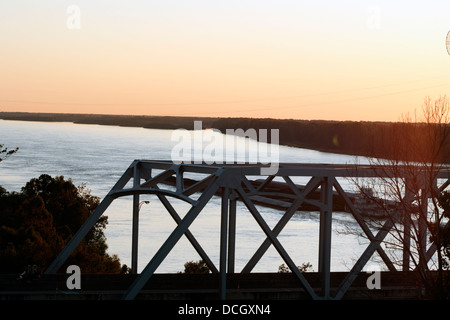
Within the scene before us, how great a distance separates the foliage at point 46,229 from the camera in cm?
3428

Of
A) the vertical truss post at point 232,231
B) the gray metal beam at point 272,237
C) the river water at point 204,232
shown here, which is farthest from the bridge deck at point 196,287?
the river water at point 204,232

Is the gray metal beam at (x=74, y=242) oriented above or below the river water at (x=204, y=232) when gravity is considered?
below

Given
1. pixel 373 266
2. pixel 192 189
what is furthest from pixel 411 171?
pixel 373 266

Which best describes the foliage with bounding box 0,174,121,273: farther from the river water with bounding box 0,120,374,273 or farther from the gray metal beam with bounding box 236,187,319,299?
the gray metal beam with bounding box 236,187,319,299

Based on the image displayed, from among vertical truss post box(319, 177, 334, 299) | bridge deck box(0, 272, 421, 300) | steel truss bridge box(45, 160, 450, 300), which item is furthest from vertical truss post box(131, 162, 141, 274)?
vertical truss post box(319, 177, 334, 299)

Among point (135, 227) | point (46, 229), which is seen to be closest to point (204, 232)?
point (46, 229)

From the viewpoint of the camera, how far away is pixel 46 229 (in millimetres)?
42156

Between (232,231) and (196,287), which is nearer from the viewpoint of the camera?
(196,287)

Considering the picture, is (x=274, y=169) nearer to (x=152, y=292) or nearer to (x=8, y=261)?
(x=152, y=292)

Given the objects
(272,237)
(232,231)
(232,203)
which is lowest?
(272,237)

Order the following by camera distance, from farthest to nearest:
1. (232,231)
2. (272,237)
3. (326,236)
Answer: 1. (232,231)
2. (326,236)
3. (272,237)

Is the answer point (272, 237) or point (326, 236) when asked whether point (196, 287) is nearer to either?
point (272, 237)

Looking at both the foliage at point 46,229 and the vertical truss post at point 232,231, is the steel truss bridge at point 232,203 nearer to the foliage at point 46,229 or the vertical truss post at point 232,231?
the vertical truss post at point 232,231
